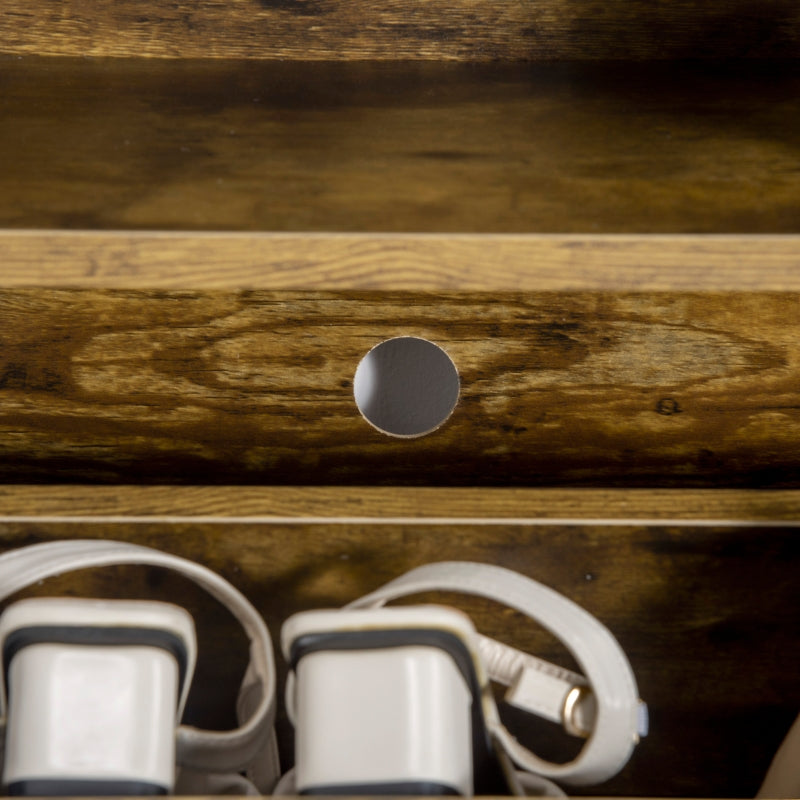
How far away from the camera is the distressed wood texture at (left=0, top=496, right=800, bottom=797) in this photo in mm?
527

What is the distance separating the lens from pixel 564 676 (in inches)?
15.9

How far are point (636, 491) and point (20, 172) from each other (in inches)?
17.8

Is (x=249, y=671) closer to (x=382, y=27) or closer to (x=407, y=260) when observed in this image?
(x=407, y=260)

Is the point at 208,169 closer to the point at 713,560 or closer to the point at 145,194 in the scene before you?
the point at 145,194

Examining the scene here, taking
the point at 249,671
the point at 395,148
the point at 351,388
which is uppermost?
the point at 395,148

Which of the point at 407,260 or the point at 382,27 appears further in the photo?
the point at 382,27

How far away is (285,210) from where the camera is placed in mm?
490

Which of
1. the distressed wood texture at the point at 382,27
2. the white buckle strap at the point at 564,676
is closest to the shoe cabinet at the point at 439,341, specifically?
the distressed wood texture at the point at 382,27

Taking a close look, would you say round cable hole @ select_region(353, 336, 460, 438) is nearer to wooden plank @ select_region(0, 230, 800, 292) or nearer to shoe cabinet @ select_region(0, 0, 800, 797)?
shoe cabinet @ select_region(0, 0, 800, 797)

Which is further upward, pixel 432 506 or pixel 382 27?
pixel 382 27

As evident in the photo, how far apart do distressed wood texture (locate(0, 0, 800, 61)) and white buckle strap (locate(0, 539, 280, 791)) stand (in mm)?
359

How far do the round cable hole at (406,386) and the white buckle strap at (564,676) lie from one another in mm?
149

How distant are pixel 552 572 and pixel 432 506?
0.30ft

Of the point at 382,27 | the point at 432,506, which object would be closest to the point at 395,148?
the point at 382,27
